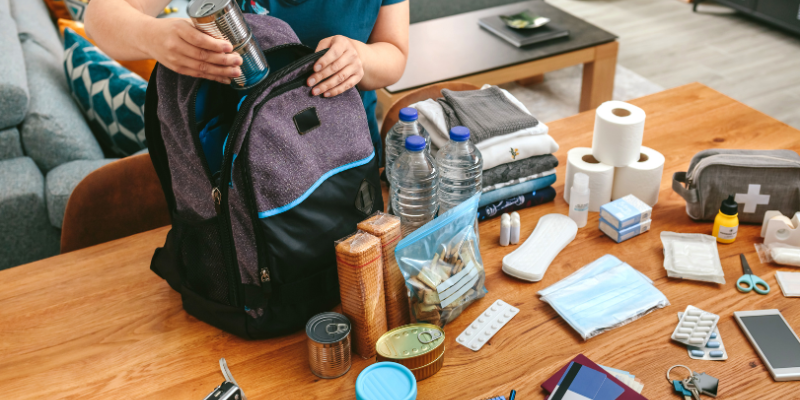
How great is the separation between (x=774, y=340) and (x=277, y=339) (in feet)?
2.55

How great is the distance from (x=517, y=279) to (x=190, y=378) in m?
0.58

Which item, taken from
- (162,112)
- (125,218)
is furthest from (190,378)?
(125,218)

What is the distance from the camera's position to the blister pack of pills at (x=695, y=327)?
889 mm

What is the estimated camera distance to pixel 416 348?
86 cm

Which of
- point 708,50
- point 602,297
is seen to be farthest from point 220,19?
point 708,50

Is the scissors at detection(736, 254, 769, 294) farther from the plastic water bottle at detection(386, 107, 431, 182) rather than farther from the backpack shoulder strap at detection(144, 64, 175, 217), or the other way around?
the backpack shoulder strap at detection(144, 64, 175, 217)

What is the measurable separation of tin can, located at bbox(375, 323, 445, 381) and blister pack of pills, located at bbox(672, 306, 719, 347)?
0.37 m

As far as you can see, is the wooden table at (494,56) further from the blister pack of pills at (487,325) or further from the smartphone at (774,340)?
the smartphone at (774,340)

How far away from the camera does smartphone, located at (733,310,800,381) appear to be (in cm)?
84

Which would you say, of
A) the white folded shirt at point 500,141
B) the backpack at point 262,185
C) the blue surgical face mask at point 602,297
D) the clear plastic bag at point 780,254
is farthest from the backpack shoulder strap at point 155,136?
the clear plastic bag at point 780,254

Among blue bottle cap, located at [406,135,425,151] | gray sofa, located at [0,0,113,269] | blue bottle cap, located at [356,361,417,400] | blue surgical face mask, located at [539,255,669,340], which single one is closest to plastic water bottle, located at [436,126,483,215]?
blue bottle cap, located at [406,135,425,151]

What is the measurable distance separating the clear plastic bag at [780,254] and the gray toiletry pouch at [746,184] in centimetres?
9

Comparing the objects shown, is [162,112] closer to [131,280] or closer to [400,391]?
[131,280]

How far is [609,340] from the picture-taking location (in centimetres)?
91
